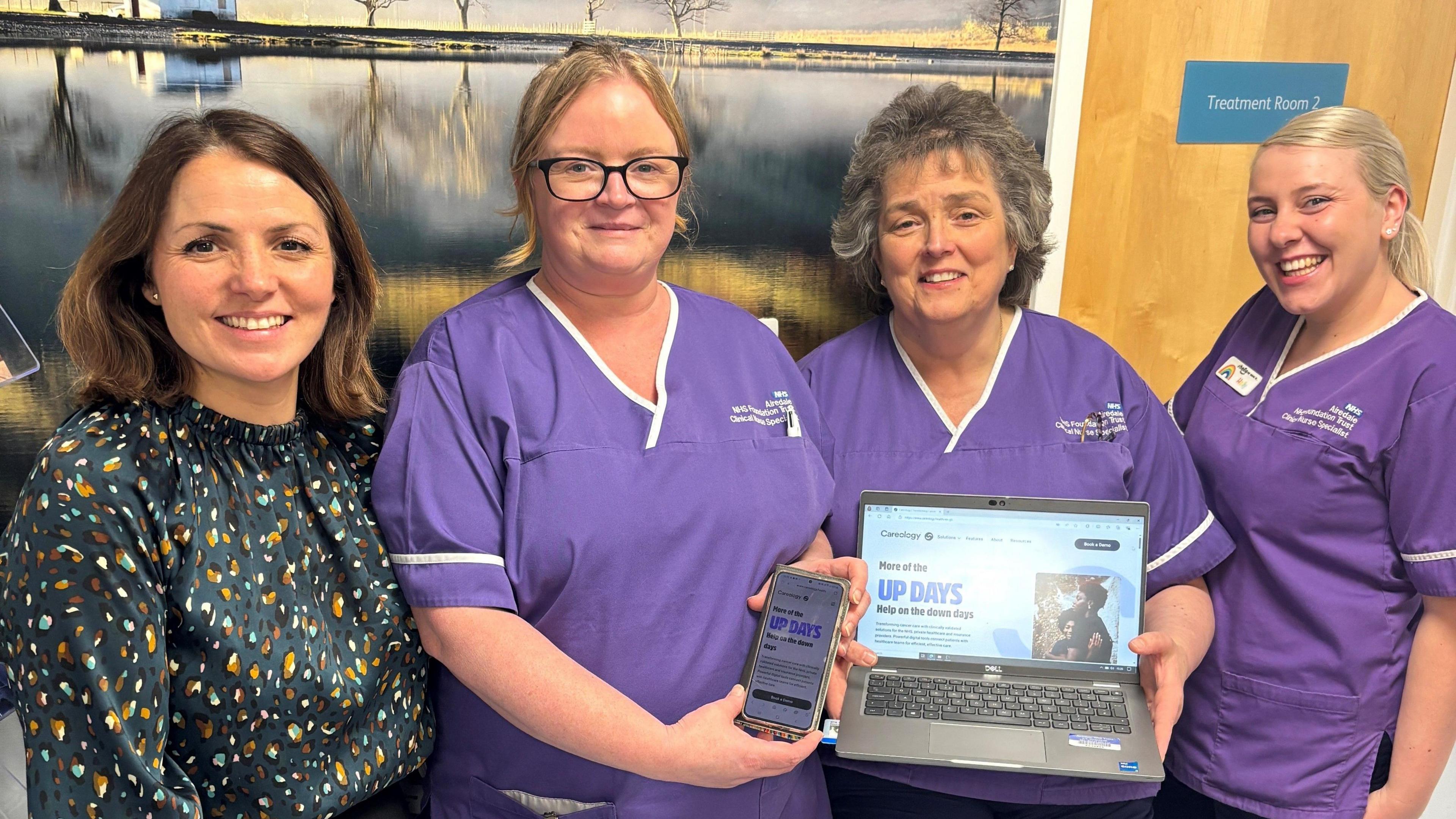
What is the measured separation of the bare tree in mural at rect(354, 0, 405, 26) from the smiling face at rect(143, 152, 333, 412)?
602 mm

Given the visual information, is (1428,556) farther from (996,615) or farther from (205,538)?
(205,538)

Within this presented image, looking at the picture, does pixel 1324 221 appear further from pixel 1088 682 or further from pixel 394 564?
pixel 394 564

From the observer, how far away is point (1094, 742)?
1335 mm

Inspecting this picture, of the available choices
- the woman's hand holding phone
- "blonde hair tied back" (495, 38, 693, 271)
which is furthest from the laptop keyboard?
"blonde hair tied back" (495, 38, 693, 271)

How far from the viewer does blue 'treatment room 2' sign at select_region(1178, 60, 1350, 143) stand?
2078 mm

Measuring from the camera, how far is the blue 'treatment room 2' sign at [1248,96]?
2.08 m

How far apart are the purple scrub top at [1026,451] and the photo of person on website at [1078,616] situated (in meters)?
0.15

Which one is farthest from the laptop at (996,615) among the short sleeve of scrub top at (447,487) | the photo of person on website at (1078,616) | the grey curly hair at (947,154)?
the short sleeve of scrub top at (447,487)

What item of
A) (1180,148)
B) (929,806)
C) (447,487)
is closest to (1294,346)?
(1180,148)

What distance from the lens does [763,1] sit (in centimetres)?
184

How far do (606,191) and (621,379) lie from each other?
10.2 inches

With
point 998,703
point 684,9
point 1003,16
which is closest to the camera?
point 998,703

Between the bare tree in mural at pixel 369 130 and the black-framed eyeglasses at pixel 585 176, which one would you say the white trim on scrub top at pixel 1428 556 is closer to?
the black-framed eyeglasses at pixel 585 176

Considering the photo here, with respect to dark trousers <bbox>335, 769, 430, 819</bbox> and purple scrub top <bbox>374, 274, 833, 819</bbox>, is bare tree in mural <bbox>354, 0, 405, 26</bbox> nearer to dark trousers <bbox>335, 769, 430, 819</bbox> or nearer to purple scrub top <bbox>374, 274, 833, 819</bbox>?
purple scrub top <bbox>374, 274, 833, 819</bbox>
